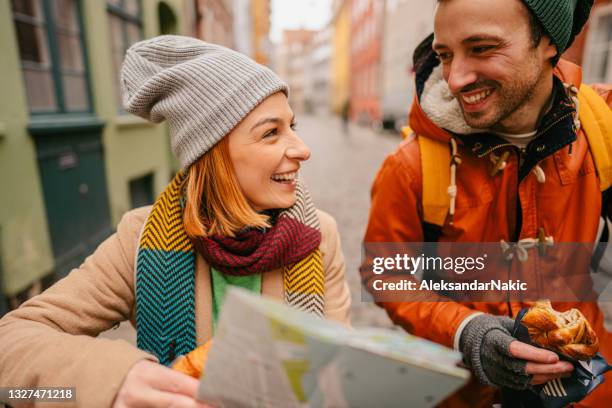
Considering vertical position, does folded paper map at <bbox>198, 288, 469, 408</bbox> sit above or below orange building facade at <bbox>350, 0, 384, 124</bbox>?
below

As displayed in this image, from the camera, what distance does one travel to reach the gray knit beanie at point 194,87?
121 centimetres

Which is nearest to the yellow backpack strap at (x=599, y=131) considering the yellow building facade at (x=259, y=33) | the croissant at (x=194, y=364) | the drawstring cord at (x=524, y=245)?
the drawstring cord at (x=524, y=245)

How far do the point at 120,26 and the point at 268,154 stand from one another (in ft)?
18.0

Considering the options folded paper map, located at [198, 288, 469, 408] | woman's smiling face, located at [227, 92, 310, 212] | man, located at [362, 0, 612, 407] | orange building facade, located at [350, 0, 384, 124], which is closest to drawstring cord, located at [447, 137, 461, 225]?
man, located at [362, 0, 612, 407]

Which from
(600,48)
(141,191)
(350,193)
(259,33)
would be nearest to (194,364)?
(141,191)

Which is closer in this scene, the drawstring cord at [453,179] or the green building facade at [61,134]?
the drawstring cord at [453,179]

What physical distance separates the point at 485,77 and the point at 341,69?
44406 millimetres

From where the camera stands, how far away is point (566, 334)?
41.7 inches

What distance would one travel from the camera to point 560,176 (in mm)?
1383

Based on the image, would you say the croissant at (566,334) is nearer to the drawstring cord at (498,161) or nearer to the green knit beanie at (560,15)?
the drawstring cord at (498,161)

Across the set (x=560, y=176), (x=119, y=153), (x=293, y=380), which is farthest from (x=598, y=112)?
(x=119, y=153)

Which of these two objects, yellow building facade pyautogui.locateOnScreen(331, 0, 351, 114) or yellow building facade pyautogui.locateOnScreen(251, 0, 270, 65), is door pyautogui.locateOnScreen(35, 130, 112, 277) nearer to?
yellow building facade pyautogui.locateOnScreen(251, 0, 270, 65)

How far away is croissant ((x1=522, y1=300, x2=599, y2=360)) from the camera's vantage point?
3.47 ft

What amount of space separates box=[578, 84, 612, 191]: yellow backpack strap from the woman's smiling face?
1022 mm
